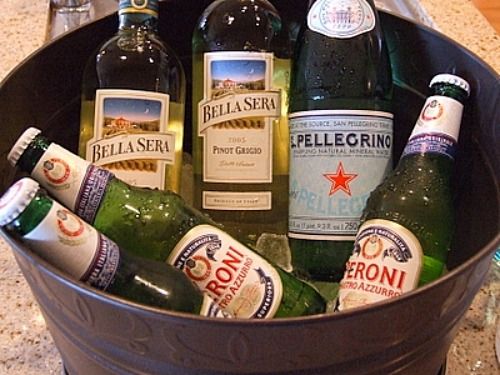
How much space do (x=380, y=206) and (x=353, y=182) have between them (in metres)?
0.05

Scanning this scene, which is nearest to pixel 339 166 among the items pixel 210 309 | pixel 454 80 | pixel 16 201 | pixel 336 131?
pixel 336 131

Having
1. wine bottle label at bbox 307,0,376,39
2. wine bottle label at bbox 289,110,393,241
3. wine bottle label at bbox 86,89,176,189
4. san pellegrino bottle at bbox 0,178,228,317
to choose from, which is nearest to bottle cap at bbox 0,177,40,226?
san pellegrino bottle at bbox 0,178,228,317

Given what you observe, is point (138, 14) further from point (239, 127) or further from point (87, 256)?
point (87, 256)

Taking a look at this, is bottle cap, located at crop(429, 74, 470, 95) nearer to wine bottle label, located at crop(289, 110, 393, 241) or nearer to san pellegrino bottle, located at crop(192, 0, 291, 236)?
Result: wine bottle label, located at crop(289, 110, 393, 241)

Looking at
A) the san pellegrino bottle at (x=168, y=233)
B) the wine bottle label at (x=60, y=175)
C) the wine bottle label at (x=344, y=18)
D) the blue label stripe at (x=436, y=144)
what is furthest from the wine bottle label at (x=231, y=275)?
the wine bottle label at (x=344, y=18)

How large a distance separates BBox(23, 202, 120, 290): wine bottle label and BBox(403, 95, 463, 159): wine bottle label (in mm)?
337

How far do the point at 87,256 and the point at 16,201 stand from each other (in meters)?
0.06

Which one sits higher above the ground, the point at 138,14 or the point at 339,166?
the point at 138,14

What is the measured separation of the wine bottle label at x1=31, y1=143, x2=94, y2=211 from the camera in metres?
0.62

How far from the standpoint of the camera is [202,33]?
0.84 m

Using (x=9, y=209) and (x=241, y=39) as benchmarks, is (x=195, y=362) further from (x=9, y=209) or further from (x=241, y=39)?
(x=241, y=39)

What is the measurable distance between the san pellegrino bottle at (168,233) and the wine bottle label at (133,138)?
0.05 metres

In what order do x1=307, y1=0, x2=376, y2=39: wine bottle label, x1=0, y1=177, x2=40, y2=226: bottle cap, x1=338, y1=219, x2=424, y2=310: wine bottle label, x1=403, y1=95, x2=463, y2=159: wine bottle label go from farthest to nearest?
1. x1=307, y1=0, x2=376, y2=39: wine bottle label
2. x1=403, y1=95, x2=463, y2=159: wine bottle label
3. x1=338, y1=219, x2=424, y2=310: wine bottle label
4. x1=0, y1=177, x2=40, y2=226: bottle cap

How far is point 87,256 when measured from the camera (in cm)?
53
